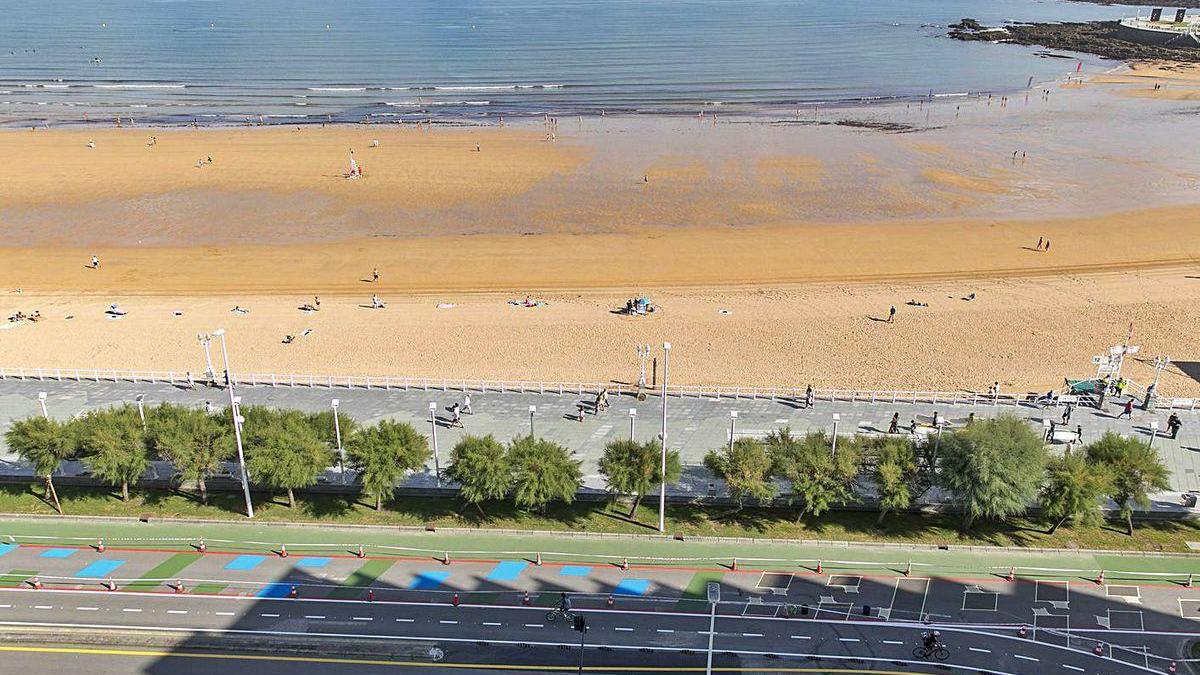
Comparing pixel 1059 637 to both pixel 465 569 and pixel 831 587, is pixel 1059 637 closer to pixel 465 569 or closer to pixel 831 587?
pixel 831 587

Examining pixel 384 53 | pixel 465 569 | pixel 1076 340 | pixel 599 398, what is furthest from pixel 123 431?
pixel 384 53

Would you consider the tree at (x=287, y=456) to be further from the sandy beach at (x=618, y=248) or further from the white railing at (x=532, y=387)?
the sandy beach at (x=618, y=248)

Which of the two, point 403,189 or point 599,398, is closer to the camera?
point 599,398

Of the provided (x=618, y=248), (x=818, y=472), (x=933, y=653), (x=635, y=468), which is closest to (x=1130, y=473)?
(x=818, y=472)

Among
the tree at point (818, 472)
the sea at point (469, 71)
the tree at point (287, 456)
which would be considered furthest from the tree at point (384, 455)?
the sea at point (469, 71)

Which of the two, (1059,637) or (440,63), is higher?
(440,63)

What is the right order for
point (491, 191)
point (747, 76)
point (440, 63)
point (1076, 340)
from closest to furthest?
point (1076, 340), point (491, 191), point (747, 76), point (440, 63)

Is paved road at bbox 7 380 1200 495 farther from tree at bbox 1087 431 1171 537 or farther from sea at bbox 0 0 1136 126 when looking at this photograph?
sea at bbox 0 0 1136 126
